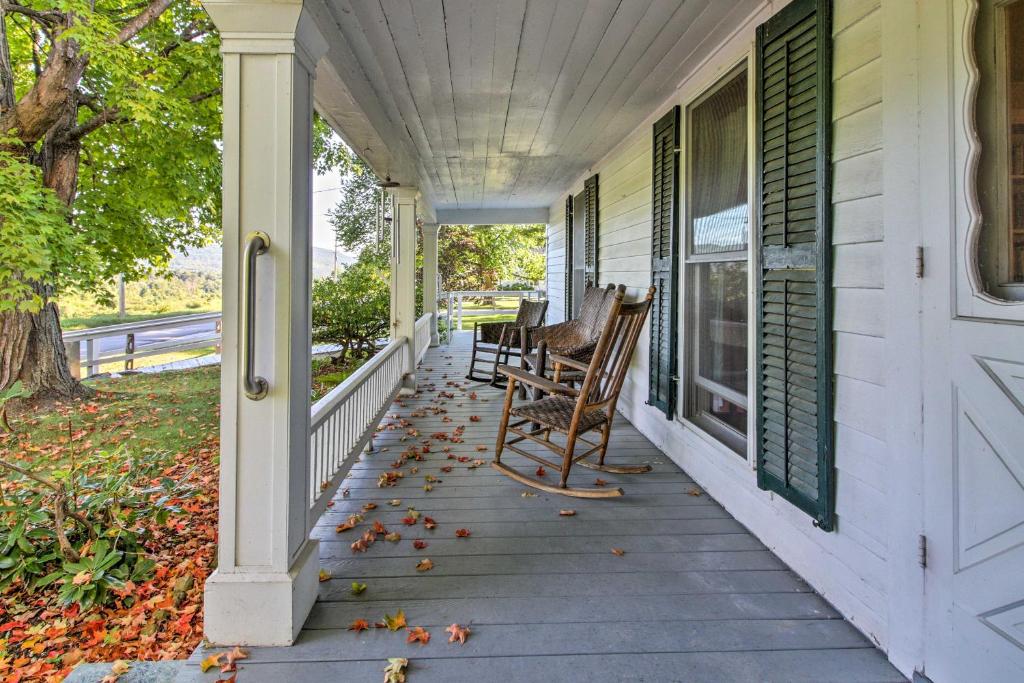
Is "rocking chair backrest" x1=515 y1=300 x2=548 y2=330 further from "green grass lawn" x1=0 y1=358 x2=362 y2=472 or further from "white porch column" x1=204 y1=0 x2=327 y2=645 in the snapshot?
"white porch column" x1=204 y1=0 x2=327 y2=645

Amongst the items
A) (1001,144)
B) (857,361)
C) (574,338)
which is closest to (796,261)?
(857,361)

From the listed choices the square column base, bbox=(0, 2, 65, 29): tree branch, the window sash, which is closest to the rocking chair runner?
the window sash

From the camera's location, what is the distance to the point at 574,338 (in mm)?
4387

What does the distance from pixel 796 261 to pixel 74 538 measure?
324 cm

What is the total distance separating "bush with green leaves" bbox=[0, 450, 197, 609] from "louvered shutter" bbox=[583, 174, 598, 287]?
3956 millimetres

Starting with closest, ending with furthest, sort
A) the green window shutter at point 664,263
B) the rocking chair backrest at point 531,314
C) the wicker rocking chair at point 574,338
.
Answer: the green window shutter at point 664,263
the wicker rocking chair at point 574,338
the rocking chair backrest at point 531,314

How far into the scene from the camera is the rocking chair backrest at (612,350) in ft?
9.00

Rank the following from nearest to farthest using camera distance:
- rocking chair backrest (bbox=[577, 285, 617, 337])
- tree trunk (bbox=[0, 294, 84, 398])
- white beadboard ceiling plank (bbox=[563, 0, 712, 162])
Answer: white beadboard ceiling plank (bbox=[563, 0, 712, 162])
rocking chair backrest (bbox=[577, 285, 617, 337])
tree trunk (bbox=[0, 294, 84, 398])

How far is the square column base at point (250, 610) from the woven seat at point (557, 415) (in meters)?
1.54

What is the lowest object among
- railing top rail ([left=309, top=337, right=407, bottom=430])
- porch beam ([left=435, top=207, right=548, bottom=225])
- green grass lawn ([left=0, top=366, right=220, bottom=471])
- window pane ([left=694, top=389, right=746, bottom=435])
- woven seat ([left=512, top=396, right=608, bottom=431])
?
green grass lawn ([left=0, top=366, right=220, bottom=471])

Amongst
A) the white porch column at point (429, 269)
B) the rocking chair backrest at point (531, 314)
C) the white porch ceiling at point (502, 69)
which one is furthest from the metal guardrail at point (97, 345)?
the white porch ceiling at point (502, 69)

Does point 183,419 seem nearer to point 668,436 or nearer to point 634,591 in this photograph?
point 668,436

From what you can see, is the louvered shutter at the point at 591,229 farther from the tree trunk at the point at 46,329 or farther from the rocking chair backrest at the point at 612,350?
the tree trunk at the point at 46,329

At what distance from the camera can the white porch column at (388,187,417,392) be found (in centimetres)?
514
